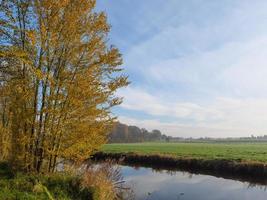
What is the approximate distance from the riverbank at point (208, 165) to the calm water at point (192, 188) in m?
1.95

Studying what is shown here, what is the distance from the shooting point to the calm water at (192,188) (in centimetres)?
1966

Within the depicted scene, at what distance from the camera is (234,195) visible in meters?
20.5

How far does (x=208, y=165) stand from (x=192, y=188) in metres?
9.68

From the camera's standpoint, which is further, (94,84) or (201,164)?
(201,164)

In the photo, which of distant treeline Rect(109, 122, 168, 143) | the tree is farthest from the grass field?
distant treeline Rect(109, 122, 168, 143)

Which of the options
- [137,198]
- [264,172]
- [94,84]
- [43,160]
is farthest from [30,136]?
[264,172]

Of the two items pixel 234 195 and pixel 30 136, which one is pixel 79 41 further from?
pixel 234 195

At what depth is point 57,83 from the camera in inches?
550

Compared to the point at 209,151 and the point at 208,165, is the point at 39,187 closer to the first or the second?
the point at 208,165

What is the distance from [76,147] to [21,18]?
540 centimetres

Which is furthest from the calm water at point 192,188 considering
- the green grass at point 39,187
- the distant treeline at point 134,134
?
the distant treeline at point 134,134

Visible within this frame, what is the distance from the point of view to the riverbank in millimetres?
26766

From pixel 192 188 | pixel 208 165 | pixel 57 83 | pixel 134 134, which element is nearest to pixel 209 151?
pixel 208 165

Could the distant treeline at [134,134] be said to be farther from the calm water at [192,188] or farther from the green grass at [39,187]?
the green grass at [39,187]
